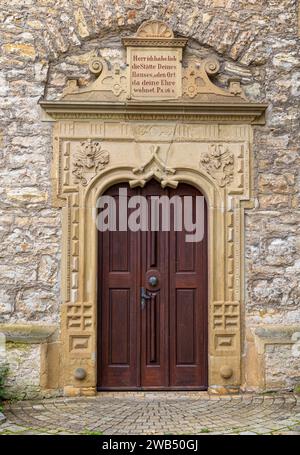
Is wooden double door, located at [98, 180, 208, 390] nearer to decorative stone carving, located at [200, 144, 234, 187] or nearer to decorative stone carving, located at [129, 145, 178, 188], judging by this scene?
decorative stone carving, located at [129, 145, 178, 188]

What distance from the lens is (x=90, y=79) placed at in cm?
556

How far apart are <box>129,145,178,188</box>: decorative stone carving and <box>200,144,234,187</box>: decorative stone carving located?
0.38m

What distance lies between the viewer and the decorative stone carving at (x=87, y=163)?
17.9ft

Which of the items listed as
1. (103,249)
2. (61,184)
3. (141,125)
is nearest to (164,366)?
(103,249)

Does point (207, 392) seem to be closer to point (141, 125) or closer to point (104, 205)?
point (104, 205)

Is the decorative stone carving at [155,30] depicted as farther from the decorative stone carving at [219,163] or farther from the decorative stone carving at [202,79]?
the decorative stone carving at [219,163]

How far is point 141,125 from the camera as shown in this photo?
553cm

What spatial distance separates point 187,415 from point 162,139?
9.18 ft

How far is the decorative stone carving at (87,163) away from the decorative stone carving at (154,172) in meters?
0.37

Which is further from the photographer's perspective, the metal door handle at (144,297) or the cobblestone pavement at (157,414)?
Answer: the metal door handle at (144,297)

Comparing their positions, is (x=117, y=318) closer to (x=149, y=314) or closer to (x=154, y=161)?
(x=149, y=314)

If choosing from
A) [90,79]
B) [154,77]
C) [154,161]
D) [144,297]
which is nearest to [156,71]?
[154,77]

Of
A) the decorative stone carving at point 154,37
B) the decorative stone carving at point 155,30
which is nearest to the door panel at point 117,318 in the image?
the decorative stone carving at point 154,37

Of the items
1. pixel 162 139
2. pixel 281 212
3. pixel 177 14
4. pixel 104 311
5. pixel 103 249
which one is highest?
pixel 177 14
